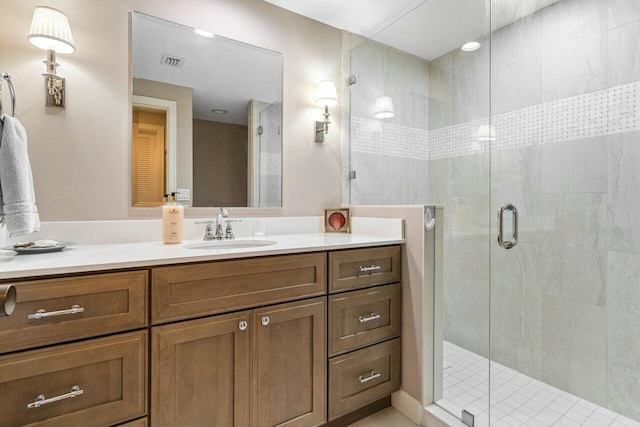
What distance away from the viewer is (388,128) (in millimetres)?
2244

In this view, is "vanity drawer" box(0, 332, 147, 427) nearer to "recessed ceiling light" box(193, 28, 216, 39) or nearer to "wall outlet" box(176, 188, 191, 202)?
"wall outlet" box(176, 188, 191, 202)


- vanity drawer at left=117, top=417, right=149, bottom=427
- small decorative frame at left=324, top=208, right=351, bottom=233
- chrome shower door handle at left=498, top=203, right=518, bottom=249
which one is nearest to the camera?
vanity drawer at left=117, top=417, right=149, bottom=427

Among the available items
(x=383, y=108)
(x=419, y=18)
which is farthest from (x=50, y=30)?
(x=419, y=18)

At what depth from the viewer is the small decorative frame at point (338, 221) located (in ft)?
6.87

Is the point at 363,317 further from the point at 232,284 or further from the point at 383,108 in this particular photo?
the point at 383,108

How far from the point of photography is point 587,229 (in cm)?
167

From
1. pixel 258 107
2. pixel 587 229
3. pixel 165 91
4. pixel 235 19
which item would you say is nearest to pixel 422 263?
pixel 587 229

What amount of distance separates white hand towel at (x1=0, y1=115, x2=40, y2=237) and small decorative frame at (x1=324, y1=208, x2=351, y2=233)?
146 centimetres

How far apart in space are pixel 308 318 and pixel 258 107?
4.18 feet

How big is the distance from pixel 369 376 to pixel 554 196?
4.49 ft

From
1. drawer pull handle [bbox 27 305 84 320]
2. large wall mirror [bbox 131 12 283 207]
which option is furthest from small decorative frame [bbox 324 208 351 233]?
drawer pull handle [bbox 27 305 84 320]

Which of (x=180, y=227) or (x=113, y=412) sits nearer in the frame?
(x=113, y=412)

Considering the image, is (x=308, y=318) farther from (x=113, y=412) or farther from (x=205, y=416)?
(x=113, y=412)

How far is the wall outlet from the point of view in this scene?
5.64 feet
